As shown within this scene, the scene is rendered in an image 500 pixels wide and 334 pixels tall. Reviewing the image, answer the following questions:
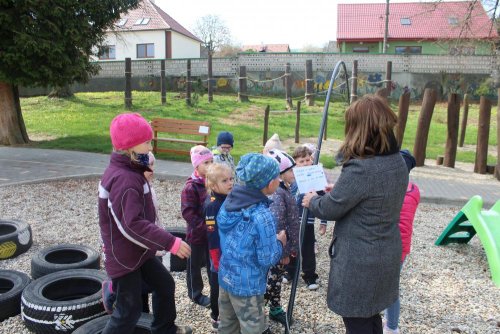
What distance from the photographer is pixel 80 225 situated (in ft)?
19.9

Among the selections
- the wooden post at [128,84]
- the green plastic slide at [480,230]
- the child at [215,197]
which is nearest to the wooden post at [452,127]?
the green plastic slide at [480,230]

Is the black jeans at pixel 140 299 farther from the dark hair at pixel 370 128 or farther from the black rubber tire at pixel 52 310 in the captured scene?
the dark hair at pixel 370 128

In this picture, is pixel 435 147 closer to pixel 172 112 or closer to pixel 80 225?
pixel 172 112

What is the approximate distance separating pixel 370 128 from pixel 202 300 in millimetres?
2297

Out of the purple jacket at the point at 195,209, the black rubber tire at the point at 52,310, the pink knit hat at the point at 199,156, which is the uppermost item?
the pink knit hat at the point at 199,156

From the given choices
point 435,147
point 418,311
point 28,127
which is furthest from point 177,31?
point 418,311

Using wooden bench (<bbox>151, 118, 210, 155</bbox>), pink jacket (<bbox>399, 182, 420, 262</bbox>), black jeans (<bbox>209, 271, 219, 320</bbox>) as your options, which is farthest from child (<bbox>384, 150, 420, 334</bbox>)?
wooden bench (<bbox>151, 118, 210, 155</bbox>)

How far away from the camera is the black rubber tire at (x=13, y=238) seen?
4777 mm

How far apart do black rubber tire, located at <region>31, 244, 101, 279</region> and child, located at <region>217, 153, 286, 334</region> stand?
6.51 ft

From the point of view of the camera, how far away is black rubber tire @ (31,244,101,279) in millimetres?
4074

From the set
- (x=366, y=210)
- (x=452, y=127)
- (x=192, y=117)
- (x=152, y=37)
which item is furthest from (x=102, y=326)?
(x=152, y=37)

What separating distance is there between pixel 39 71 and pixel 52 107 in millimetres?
9793

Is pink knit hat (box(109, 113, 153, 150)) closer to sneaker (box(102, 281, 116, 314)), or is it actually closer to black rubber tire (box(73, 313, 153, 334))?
sneaker (box(102, 281, 116, 314))

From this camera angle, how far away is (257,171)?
256 cm
